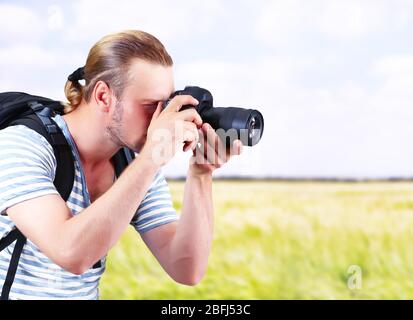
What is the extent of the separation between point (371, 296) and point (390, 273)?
0.09 m

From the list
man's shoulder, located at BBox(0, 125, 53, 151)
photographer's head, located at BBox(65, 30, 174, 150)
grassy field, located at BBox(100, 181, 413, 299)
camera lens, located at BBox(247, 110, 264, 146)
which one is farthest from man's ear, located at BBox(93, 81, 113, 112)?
grassy field, located at BBox(100, 181, 413, 299)

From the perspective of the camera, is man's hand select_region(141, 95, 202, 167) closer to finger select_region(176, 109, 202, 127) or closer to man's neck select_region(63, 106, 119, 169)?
finger select_region(176, 109, 202, 127)

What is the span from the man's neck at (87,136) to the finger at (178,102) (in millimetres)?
138

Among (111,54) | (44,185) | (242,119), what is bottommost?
(44,185)

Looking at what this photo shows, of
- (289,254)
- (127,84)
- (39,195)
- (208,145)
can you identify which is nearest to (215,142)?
(208,145)

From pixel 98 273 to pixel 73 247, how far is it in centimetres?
22

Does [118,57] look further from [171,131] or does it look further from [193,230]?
[193,230]

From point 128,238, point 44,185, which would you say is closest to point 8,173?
point 44,185
